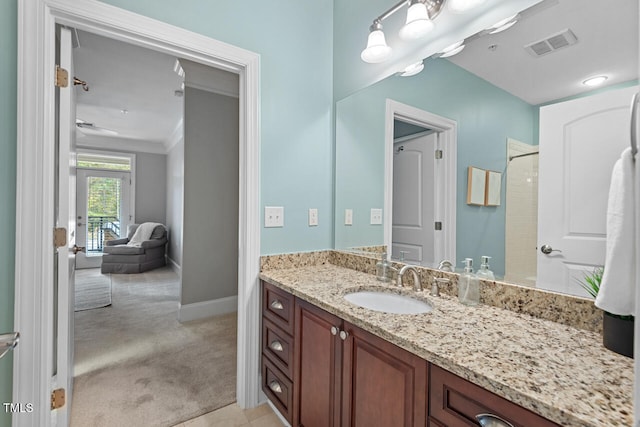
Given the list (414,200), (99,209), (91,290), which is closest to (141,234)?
(99,209)

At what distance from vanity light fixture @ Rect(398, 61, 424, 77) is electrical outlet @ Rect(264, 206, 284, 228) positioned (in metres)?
1.05

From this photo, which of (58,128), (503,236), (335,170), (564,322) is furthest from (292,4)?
(564,322)

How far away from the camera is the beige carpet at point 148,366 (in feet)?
5.71

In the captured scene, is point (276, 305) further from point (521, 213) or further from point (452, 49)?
point (452, 49)

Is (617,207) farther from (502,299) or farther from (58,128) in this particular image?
(58,128)

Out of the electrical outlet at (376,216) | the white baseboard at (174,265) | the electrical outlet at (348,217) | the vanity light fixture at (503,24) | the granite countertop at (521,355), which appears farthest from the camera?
the white baseboard at (174,265)

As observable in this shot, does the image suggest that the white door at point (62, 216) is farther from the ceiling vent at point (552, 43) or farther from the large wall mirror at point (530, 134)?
the ceiling vent at point (552, 43)

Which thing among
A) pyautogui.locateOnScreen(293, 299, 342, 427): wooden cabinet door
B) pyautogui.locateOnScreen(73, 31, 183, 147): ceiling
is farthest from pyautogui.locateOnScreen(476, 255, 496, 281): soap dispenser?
pyautogui.locateOnScreen(73, 31, 183, 147): ceiling

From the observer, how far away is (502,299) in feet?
3.71

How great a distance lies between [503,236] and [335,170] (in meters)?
1.14

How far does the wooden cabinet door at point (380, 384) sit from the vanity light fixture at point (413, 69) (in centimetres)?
133

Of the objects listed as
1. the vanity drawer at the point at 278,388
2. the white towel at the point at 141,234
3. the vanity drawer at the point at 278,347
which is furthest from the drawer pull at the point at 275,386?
the white towel at the point at 141,234

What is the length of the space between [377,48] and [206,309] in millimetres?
3079

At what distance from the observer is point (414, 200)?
64.9 inches
